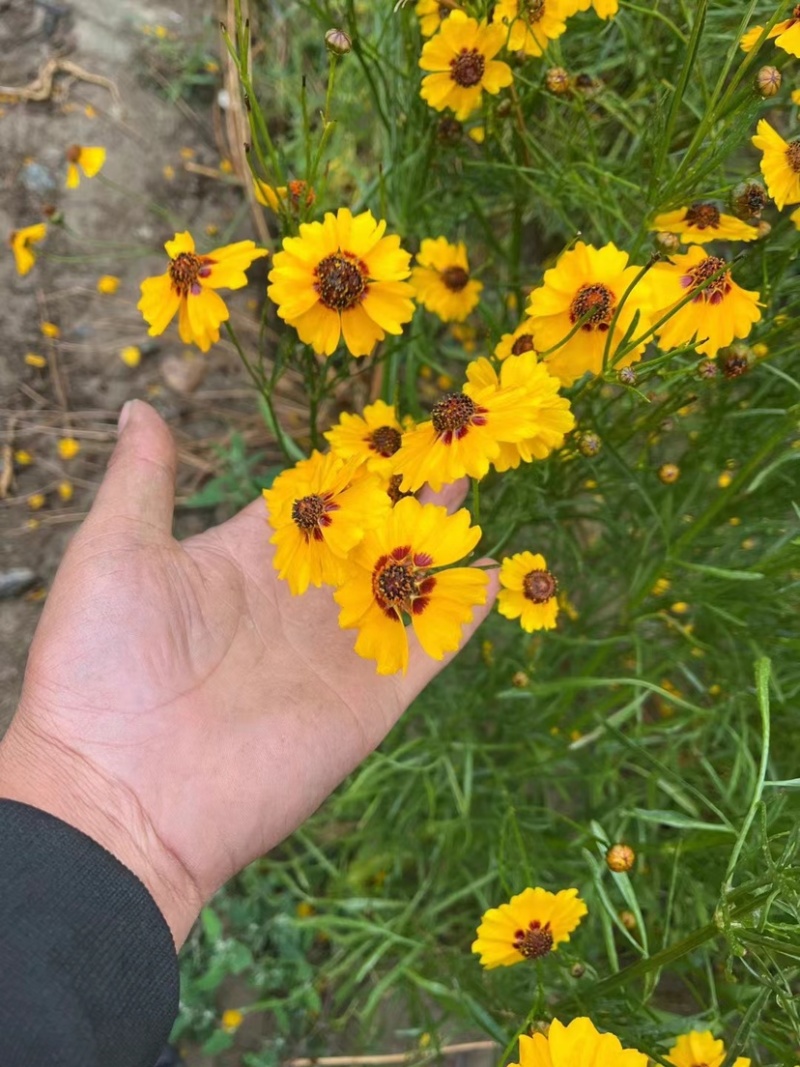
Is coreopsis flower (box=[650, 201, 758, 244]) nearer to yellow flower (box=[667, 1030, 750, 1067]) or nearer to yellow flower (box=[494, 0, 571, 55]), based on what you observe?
yellow flower (box=[494, 0, 571, 55])

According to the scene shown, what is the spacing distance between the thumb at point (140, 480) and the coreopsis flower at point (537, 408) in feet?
1.86

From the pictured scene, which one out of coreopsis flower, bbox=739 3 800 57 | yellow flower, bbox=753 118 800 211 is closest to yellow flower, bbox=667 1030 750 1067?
yellow flower, bbox=753 118 800 211

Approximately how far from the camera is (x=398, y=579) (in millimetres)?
917

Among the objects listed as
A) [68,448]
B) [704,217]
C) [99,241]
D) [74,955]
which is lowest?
[74,955]

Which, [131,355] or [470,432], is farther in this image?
[131,355]

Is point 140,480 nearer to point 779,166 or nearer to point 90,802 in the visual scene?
point 90,802

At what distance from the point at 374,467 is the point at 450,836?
925 mm

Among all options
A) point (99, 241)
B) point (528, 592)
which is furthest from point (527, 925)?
point (99, 241)

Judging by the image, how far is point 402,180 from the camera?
1319 millimetres

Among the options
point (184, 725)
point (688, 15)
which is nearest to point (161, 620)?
point (184, 725)

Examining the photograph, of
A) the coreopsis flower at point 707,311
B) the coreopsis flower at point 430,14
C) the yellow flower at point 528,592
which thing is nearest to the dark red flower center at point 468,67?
the coreopsis flower at point 430,14

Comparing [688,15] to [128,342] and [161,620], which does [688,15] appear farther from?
[128,342]

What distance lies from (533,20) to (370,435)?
53 cm

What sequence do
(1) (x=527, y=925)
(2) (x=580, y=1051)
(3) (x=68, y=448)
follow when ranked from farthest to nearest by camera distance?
(3) (x=68, y=448)
(1) (x=527, y=925)
(2) (x=580, y=1051)
